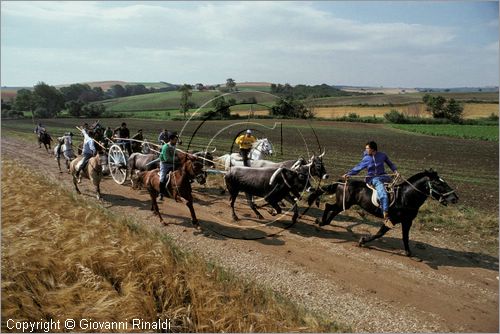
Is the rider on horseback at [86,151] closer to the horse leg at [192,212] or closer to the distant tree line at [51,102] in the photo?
the horse leg at [192,212]

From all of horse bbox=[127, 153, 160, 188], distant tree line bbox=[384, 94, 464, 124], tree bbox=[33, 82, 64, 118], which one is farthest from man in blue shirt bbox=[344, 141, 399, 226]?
tree bbox=[33, 82, 64, 118]

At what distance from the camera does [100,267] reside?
20.3 ft

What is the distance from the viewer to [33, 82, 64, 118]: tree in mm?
62781

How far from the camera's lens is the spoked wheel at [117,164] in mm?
16414

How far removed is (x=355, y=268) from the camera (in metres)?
8.66

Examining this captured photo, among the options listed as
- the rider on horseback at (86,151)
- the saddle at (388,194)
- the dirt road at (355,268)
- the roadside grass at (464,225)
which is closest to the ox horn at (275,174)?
the dirt road at (355,268)

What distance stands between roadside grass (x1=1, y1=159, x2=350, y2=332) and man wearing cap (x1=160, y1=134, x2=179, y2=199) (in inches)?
165

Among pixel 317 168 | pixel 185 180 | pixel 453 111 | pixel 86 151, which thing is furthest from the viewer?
pixel 453 111

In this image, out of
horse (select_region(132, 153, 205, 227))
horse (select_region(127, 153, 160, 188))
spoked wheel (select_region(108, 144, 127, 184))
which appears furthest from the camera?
spoked wheel (select_region(108, 144, 127, 184))

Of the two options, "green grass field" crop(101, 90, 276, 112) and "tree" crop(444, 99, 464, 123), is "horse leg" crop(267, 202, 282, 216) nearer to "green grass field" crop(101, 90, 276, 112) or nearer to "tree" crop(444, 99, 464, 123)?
"tree" crop(444, 99, 464, 123)

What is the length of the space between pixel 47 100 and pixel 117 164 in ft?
195

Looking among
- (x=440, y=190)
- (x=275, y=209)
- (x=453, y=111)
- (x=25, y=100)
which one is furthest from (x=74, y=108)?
(x=453, y=111)

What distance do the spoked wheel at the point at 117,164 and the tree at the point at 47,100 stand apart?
182ft

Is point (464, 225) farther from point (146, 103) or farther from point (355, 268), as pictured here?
point (146, 103)
